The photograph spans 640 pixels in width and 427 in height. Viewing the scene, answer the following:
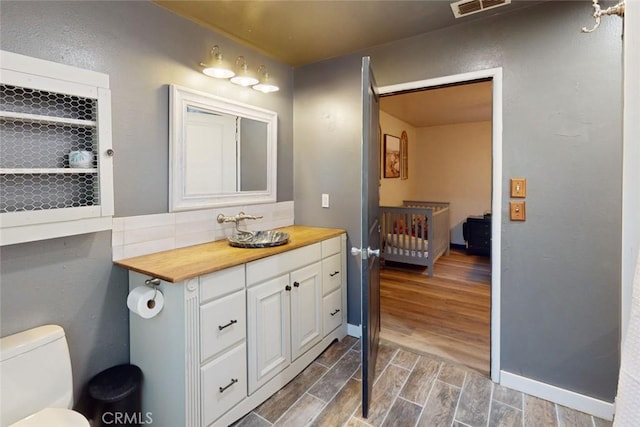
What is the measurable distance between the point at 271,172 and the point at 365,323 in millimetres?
1393

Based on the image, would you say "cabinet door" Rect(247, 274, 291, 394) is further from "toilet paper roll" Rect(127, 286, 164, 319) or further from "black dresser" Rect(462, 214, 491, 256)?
"black dresser" Rect(462, 214, 491, 256)

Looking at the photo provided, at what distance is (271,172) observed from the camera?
2.51 metres

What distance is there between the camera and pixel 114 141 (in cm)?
159

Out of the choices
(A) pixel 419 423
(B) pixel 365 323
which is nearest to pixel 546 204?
(B) pixel 365 323

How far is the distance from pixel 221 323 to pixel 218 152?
1.13 m

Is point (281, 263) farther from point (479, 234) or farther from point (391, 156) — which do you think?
point (479, 234)

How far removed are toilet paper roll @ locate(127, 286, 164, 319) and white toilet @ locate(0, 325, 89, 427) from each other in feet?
1.03

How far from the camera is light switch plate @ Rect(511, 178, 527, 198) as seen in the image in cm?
182

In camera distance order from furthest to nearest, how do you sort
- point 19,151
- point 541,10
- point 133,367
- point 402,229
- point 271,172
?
point 402,229 < point 271,172 < point 541,10 < point 133,367 < point 19,151

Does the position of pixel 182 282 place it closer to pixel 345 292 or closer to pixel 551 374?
pixel 345 292

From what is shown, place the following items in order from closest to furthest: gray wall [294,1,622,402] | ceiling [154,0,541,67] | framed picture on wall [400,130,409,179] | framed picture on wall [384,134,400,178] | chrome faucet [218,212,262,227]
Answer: gray wall [294,1,622,402] → ceiling [154,0,541,67] → chrome faucet [218,212,262,227] → framed picture on wall [384,134,400,178] → framed picture on wall [400,130,409,179]

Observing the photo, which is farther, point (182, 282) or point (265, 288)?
point (265, 288)

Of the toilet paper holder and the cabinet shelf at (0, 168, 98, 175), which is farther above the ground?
the cabinet shelf at (0, 168, 98, 175)

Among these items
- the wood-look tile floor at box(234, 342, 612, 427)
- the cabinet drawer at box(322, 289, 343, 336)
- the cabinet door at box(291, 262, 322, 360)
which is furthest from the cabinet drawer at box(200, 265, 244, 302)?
the cabinet drawer at box(322, 289, 343, 336)
